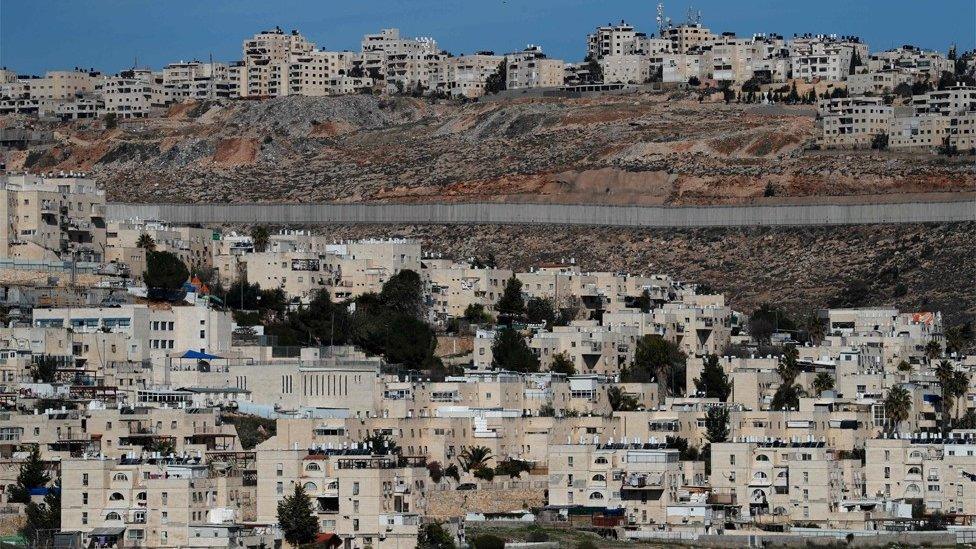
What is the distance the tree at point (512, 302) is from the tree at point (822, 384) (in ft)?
55.0

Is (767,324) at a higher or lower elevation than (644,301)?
lower

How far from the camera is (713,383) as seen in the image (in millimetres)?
90125

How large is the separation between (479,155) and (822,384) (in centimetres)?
7155

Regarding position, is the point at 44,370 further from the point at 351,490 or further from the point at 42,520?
the point at 351,490

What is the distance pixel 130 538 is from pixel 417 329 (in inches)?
1229

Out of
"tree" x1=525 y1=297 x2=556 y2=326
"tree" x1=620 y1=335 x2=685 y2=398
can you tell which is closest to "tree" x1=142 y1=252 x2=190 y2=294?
"tree" x1=525 y1=297 x2=556 y2=326

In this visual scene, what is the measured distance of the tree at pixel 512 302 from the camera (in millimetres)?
105000

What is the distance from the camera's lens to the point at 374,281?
105 metres

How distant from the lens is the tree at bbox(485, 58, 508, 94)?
192 meters

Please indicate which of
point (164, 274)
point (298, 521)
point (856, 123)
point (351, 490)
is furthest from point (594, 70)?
point (298, 521)

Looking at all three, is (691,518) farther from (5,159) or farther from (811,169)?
(5,159)

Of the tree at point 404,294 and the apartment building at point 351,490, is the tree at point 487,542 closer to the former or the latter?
the apartment building at point 351,490

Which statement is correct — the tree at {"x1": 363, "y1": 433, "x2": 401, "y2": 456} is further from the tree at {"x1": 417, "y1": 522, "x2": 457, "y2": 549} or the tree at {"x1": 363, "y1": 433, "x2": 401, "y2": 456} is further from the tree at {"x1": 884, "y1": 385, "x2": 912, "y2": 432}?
the tree at {"x1": 884, "y1": 385, "x2": 912, "y2": 432}

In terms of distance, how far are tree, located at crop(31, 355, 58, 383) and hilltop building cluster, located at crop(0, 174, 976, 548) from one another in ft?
0.52
